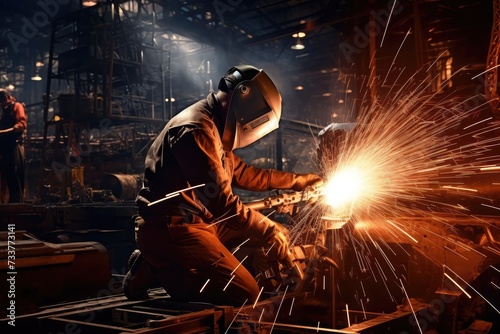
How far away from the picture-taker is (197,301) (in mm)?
3324

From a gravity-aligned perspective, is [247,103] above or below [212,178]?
above

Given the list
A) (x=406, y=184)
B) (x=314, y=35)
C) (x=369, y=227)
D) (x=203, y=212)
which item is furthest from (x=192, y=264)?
(x=314, y=35)

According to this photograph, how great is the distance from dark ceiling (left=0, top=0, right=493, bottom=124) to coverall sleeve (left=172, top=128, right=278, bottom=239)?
13.5 feet

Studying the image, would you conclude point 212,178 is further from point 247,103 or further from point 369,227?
point 369,227

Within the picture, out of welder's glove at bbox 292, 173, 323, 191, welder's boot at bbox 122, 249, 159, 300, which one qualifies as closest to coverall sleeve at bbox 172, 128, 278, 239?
welder's boot at bbox 122, 249, 159, 300

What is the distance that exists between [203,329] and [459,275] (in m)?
1.72

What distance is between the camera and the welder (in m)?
3.11

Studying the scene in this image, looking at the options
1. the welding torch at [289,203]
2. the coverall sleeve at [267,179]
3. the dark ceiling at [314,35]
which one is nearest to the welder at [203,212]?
the welding torch at [289,203]

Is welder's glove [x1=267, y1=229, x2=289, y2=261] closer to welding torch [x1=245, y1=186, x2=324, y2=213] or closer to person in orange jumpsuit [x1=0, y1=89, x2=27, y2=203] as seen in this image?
welding torch [x1=245, y1=186, x2=324, y2=213]

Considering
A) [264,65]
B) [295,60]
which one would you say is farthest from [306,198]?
[295,60]

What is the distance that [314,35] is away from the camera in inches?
701

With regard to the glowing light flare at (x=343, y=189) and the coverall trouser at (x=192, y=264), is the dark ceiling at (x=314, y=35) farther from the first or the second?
the coverall trouser at (x=192, y=264)

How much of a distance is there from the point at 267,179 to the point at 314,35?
14.7m

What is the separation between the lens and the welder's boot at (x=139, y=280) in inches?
136
